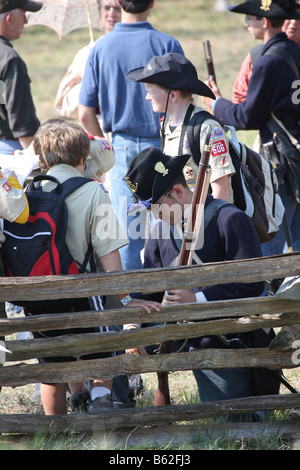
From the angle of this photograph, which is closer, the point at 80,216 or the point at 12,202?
the point at 12,202

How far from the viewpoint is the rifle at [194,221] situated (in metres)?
4.08

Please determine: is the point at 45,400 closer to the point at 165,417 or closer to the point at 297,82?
the point at 165,417

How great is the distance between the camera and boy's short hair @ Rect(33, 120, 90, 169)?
427 cm

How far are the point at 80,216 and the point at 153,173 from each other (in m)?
0.51

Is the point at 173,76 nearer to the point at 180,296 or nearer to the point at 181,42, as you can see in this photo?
the point at 180,296

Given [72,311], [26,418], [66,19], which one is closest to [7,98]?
[66,19]

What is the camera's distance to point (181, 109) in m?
5.01

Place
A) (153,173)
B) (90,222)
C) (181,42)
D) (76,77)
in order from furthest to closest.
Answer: (181,42)
(76,77)
(153,173)
(90,222)

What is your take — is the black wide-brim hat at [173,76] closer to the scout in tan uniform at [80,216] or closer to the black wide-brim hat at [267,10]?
the scout in tan uniform at [80,216]

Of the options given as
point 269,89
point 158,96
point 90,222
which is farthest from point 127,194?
point 90,222

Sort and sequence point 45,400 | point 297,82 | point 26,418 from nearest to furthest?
1. point 26,418
2. point 45,400
3. point 297,82

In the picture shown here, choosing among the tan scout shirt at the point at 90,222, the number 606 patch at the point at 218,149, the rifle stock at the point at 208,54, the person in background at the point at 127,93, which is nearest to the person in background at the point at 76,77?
the person in background at the point at 127,93

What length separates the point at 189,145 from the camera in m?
4.87

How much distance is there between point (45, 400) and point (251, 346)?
1267 millimetres
